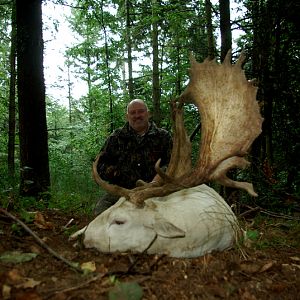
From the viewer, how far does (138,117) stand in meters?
5.83

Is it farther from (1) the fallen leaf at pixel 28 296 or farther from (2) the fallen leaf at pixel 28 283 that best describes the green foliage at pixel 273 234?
(1) the fallen leaf at pixel 28 296

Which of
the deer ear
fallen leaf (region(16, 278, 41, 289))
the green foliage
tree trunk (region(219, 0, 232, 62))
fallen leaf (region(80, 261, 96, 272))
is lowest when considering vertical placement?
the green foliage

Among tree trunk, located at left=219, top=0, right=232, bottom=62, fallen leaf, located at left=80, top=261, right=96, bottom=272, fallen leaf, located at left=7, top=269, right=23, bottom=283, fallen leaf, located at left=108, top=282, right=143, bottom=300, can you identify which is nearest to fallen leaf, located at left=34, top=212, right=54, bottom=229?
fallen leaf, located at left=80, top=261, right=96, bottom=272

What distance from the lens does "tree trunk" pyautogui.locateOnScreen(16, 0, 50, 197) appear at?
652cm

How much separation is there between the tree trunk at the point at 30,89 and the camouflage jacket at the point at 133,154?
129 cm

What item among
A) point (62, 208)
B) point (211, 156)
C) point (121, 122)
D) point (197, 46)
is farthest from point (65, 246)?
point (121, 122)

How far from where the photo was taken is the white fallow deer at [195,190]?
3.46 m

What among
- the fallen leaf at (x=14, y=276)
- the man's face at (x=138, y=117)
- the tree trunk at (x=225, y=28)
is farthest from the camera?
the tree trunk at (x=225, y=28)

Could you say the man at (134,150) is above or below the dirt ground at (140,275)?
above

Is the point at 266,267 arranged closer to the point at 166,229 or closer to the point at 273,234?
the point at 166,229

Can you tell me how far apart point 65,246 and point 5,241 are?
569 mm

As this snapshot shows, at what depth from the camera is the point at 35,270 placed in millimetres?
2760

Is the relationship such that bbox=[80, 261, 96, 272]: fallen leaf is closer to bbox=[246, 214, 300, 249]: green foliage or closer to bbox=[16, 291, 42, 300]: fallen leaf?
bbox=[16, 291, 42, 300]: fallen leaf

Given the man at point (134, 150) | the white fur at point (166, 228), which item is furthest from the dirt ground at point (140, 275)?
the man at point (134, 150)
